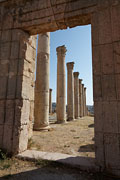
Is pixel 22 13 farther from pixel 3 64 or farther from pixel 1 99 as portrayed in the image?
pixel 1 99

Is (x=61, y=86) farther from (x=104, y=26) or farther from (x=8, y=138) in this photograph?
Answer: (x=104, y=26)

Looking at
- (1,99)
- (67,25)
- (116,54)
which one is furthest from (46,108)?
(116,54)

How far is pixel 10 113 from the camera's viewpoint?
4043 millimetres

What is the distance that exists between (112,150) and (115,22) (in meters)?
3.28

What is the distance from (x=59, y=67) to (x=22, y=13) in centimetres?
1022

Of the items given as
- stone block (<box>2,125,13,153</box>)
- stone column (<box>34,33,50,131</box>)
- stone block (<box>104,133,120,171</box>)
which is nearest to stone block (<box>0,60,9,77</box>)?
stone block (<box>2,125,13,153</box>)

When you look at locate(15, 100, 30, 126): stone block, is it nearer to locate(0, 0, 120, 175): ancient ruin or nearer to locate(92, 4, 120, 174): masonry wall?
locate(0, 0, 120, 175): ancient ruin

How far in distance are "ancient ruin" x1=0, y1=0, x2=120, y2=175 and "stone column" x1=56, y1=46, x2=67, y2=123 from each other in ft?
31.7

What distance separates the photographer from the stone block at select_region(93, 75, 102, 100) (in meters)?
3.31

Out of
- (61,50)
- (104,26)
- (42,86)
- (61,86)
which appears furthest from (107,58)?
(61,50)

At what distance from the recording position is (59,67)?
14648mm

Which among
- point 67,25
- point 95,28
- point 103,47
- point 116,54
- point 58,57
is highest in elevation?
point 58,57

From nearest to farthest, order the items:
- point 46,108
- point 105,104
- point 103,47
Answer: point 105,104 → point 103,47 → point 46,108

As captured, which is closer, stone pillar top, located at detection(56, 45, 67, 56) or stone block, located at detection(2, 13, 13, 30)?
stone block, located at detection(2, 13, 13, 30)
